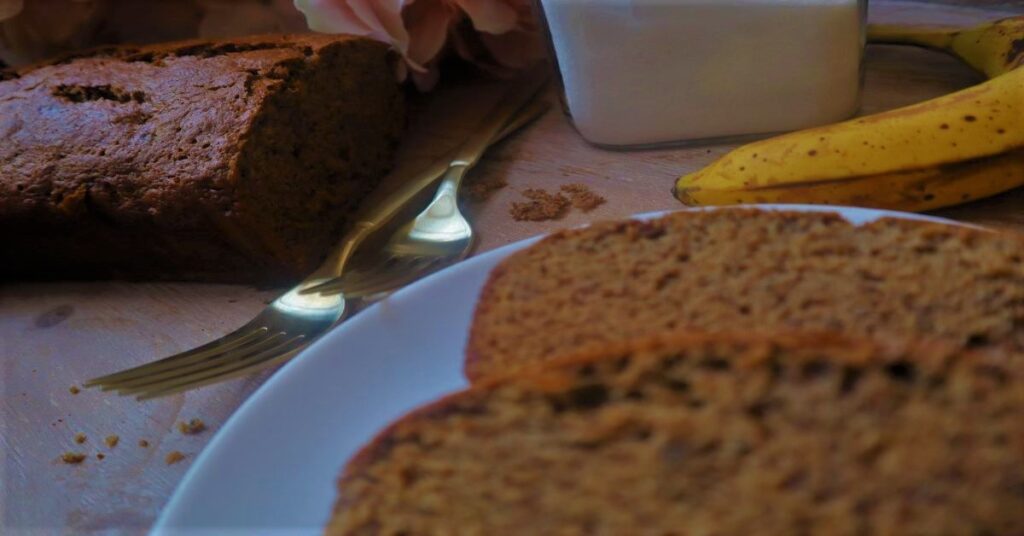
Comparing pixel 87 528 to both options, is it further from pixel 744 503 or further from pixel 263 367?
pixel 744 503

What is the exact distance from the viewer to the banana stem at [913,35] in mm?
1554

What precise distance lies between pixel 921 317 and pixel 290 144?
3.54 ft

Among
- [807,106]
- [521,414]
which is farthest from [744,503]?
[807,106]

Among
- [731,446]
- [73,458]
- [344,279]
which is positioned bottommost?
[73,458]

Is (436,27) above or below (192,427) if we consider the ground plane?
above

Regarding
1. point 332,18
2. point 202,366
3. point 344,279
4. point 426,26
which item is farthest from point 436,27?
point 202,366

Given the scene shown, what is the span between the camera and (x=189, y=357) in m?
1.11

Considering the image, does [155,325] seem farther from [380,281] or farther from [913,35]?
[913,35]

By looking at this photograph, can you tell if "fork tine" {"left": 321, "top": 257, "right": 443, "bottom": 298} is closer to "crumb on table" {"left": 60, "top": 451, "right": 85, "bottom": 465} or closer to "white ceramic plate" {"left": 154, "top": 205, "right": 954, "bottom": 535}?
"white ceramic plate" {"left": 154, "top": 205, "right": 954, "bottom": 535}

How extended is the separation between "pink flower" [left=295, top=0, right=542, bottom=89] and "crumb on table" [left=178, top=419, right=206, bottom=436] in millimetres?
932

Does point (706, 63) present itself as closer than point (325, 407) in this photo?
No

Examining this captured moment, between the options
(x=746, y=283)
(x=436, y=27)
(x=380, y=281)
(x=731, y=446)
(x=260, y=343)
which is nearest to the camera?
(x=731, y=446)

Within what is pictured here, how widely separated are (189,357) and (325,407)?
13.5 inches

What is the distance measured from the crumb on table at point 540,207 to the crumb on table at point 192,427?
2.03 ft
